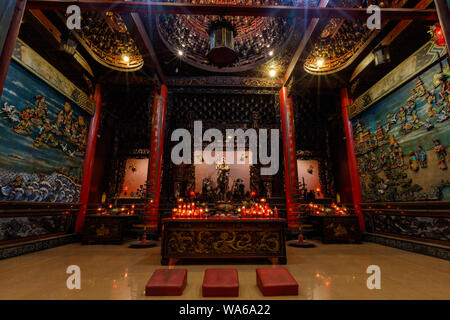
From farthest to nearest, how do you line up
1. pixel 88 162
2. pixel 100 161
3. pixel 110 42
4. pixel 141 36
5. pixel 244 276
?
pixel 100 161, pixel 88 162, pixel 110 42, pixel 141 36, pixel 244 276

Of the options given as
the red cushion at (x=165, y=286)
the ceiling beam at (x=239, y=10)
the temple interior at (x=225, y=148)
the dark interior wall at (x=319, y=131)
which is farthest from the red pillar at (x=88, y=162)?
the dark interior wall at (x=319, y=131)

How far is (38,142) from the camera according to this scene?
481 centimetres

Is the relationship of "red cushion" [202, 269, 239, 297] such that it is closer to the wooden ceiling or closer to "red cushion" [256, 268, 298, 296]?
"red cushion" [256, 268, 298, 296]

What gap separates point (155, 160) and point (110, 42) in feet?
13.4

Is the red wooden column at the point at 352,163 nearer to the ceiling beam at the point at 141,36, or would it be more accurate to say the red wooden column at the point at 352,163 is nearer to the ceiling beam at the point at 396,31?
the ceiling beam at the point at 396,31

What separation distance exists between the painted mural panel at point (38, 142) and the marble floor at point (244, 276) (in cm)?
164

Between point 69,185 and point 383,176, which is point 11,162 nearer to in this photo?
point 69,185

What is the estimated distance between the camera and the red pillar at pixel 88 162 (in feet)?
19.8

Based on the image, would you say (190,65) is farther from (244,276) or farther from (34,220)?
(244,276)

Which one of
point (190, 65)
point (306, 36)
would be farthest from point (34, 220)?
point (306, 36)

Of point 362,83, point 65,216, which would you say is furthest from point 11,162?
point 362,83

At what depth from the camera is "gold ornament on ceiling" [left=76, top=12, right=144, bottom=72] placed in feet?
17.3

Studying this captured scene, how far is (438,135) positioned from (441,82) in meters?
1.14
